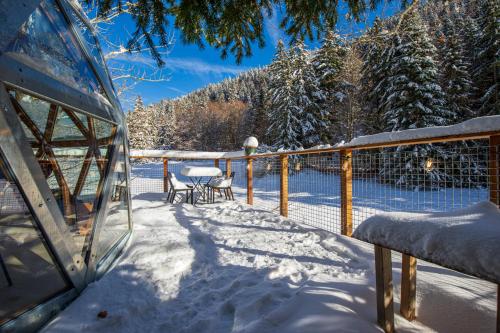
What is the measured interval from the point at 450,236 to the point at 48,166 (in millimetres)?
2255

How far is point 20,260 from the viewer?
1536 mm

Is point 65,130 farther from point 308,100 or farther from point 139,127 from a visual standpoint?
point 139,127

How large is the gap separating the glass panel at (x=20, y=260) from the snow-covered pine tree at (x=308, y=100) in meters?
15.9

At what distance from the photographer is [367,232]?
118 cm

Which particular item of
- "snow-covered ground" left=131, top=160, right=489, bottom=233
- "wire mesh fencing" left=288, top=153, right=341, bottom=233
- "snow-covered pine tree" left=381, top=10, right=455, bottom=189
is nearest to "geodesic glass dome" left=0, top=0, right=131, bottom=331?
"wire mesh fencing" left=288, top=153, right=341, bottom=233

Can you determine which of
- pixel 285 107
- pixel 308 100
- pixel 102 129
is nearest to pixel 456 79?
pixel 308 100

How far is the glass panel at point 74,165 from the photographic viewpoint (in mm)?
1711

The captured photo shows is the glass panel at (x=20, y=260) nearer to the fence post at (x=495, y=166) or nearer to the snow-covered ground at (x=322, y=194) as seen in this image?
the fence post at (x=495, y=166)

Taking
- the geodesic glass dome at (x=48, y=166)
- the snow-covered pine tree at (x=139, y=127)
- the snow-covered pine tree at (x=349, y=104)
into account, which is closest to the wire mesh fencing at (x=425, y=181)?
the geodesic glass dome at (x=48, y=166)

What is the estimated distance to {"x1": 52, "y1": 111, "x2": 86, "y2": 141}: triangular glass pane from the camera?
6.04ft

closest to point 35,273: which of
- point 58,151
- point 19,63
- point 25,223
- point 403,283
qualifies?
point 25,223

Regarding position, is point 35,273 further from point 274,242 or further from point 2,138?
point 274,242

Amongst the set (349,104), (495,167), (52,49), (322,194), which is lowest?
(322,194)

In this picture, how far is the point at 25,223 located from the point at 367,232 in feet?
6.32
